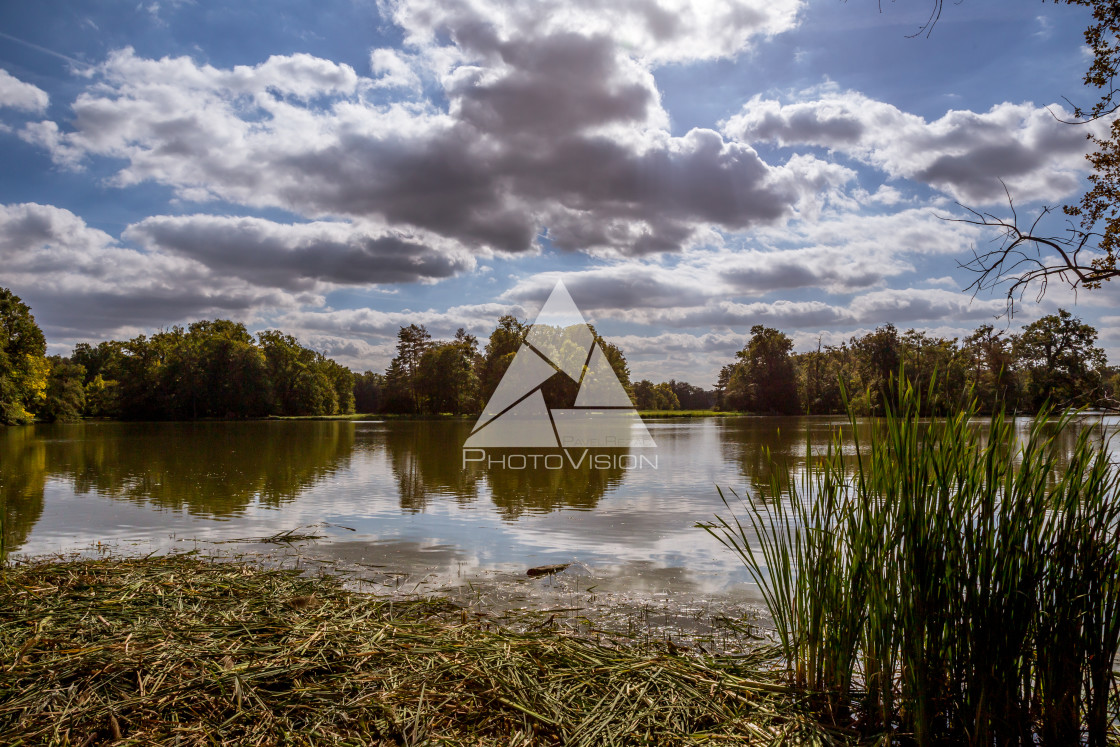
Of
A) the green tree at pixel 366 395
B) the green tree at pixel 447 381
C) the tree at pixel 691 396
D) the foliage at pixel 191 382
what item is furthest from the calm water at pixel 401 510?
the tree at pixel 691 396

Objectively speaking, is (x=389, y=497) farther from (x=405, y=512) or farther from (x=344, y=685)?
(x=344, y=685)

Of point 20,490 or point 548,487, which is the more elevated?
point 20,490

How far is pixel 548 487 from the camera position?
1520cm

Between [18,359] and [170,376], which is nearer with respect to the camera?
[18,359]

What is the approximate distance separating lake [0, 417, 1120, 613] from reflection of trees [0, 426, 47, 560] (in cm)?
5

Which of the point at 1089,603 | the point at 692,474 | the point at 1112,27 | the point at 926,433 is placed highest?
the point at 1112,27

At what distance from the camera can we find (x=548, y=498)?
531 inches

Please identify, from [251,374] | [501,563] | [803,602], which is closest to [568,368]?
[251,374]

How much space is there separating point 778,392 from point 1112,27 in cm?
8741

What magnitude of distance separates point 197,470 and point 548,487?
10.1 m

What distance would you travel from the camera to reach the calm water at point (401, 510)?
793 centimetres

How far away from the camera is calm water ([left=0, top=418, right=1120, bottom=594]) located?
26.0ft

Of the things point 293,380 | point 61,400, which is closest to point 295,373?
point 293,380

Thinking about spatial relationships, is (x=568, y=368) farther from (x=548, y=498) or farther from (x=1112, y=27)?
(x=1112, y=27)
